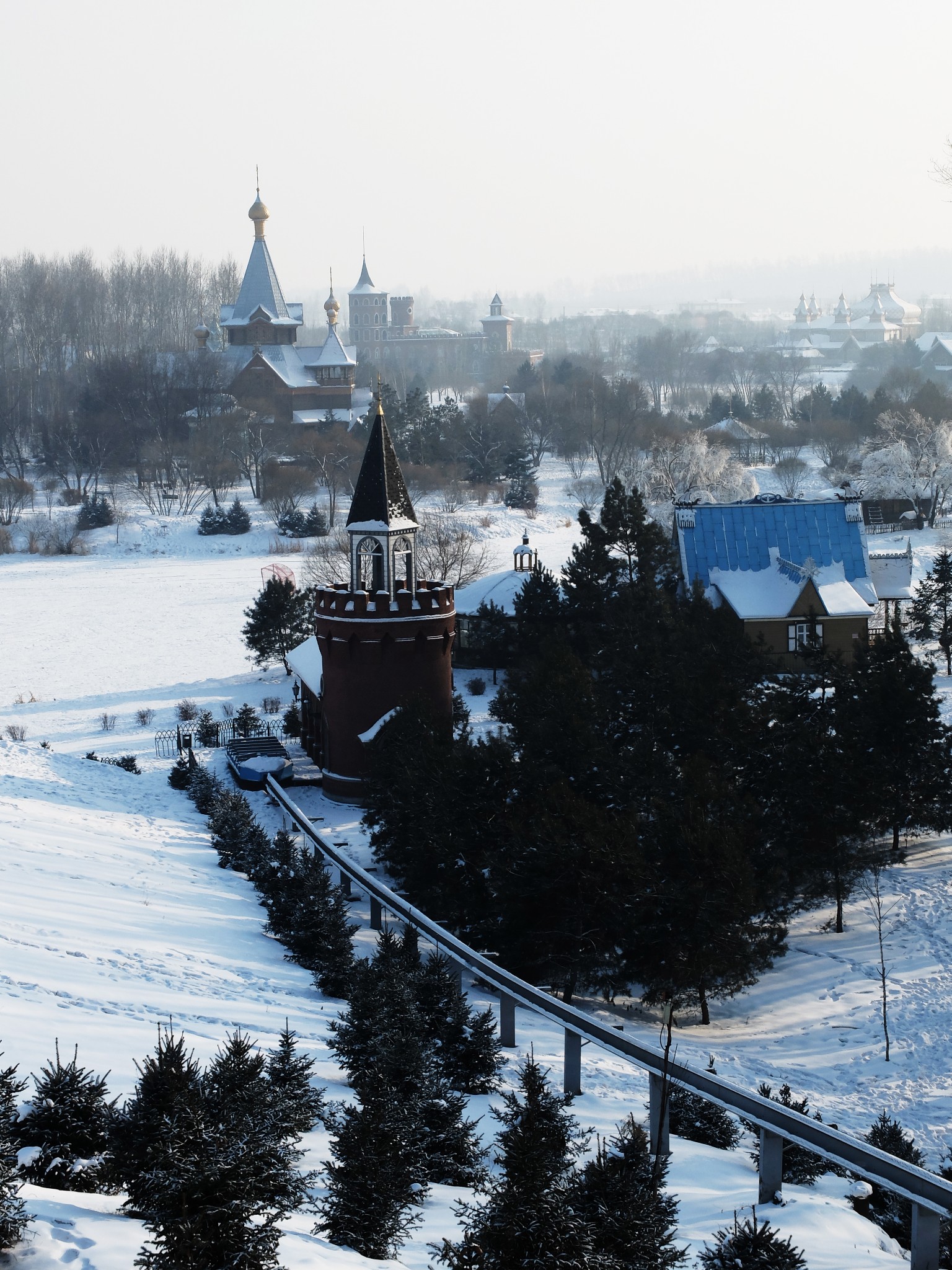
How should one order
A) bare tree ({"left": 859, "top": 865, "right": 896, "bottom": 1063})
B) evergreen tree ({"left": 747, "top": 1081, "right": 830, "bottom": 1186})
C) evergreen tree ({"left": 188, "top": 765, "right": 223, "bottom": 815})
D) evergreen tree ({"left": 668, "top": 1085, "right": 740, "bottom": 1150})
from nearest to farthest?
evergreen tree ({"left": 747, "top": 1081, "right": 830, "bottom": 1186}) → evergreen tree ({"left": 668, "top": 1085, "right": 740, "bottom": 1150}) → bare tree ({"left": 859, "top": 865, "right": 896, "bottom": 1063}) → evergreen tree ({"left": 188, "top": 765, "right": 223, "bottom": 815})

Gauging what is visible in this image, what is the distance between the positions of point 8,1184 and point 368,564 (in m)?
20.2

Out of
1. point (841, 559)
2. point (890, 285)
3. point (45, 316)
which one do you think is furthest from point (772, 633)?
point (890, 285)

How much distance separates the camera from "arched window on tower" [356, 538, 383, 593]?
2542cm

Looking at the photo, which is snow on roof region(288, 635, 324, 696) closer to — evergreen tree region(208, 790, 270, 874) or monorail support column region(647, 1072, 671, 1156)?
Result: evergreen tree region(208, 790, 270, 874)

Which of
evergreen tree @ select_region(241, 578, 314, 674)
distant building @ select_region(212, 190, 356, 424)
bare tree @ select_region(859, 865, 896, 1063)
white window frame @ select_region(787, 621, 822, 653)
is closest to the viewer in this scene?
bare tree @ select_region(859, 865, 896, 1063)

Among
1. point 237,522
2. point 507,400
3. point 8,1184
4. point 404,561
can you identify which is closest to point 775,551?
point 404,561

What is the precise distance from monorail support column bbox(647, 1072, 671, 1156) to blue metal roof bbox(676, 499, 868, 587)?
79.2 ft

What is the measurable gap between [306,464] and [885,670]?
174 feet

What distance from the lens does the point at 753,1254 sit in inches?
271

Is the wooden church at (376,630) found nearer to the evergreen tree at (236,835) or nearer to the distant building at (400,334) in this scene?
the evergreen tree at (236,835)

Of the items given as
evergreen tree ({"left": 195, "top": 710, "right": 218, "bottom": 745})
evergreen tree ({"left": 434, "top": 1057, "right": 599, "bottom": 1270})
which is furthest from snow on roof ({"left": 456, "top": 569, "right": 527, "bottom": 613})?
evergreen tree ({"left": 434, "top": 1057, "right": 599, "bottom": 1270})

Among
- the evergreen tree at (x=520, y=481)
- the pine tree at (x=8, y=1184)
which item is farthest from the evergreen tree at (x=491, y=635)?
the evergreen tree at (x=520, y=481)

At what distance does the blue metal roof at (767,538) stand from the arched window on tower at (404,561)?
10125mm

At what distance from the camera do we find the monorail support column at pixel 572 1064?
1087 centimetres
